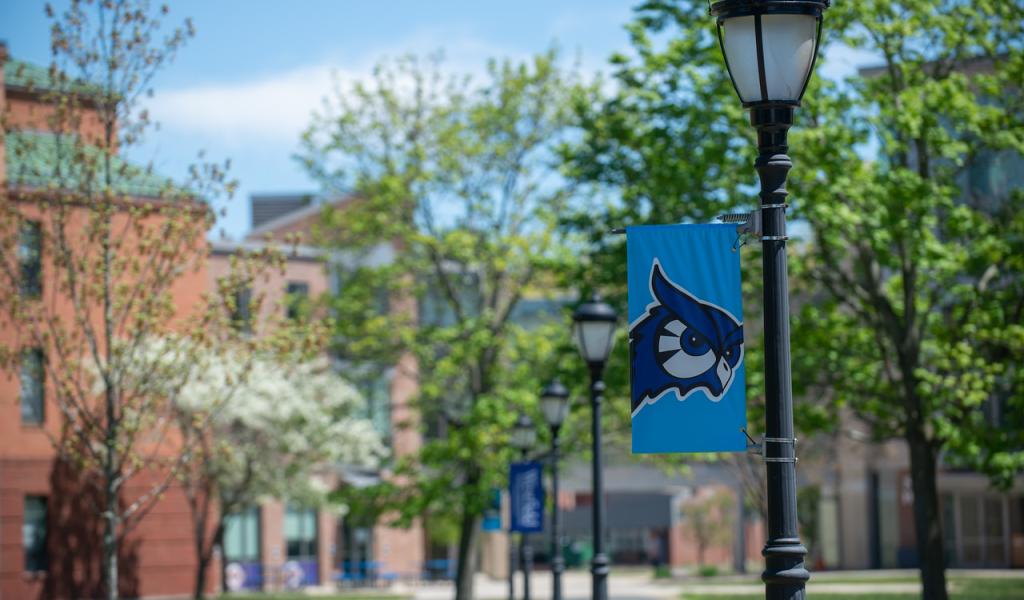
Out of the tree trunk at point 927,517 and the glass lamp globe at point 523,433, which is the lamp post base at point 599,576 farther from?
the tree trunk at point 927,517

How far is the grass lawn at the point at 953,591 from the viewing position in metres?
30.1

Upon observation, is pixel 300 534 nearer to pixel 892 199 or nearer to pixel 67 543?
pixel 67 543

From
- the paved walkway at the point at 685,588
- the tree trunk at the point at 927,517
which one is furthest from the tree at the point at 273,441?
the tree trunk at the point at 927,517

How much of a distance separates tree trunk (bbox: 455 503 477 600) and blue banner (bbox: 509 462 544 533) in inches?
583

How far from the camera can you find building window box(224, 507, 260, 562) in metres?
56.7

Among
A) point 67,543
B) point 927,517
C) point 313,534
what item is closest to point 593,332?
point 927,517

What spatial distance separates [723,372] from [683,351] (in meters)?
0.24

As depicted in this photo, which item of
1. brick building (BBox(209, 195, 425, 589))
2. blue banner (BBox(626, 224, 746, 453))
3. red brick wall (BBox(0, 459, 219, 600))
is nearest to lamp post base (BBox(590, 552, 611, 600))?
blue banner (BBox(626, 224, 746, 453))

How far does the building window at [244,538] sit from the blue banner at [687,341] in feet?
167

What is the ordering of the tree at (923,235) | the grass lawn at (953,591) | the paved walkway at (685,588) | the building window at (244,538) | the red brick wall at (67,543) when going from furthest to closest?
the building window at (244,538)
the red brick wall at (67,543)
the paved walkway at (685,588)
the grass lawn at (953,591)
the tree at (923,235)

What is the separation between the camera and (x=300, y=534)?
2334 inches

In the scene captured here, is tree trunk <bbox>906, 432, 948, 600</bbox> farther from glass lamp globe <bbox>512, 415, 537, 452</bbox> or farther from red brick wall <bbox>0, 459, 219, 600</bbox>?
red brick wall <bbox>0, 459, 219, 600</bbox>

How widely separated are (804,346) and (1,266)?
12.8m

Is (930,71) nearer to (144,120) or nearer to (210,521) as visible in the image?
(144,120)
